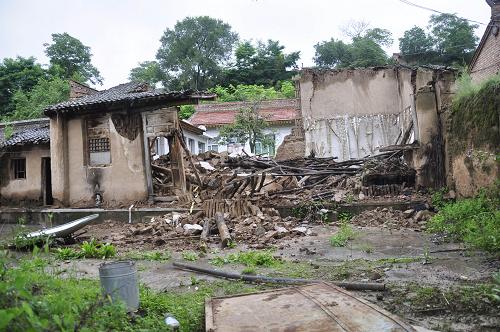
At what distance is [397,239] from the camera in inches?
348

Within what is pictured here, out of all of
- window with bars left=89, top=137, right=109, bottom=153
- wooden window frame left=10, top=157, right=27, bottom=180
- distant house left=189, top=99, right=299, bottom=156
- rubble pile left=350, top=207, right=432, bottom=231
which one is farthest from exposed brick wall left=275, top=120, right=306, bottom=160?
wooden window frame left=10, top=157, right=27, bottom=180

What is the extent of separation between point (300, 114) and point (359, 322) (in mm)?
17990

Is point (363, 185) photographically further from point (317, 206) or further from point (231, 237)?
point (231, 237)

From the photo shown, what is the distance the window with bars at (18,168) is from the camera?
1734 centimetres

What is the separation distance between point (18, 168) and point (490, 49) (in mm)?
20642

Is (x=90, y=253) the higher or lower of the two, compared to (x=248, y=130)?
lower

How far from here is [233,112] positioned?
32188mm

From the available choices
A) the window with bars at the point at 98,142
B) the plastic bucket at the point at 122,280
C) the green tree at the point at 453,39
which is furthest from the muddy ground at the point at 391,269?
the green tree at the point at 453,39

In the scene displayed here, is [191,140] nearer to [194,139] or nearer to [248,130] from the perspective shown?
[194,139]

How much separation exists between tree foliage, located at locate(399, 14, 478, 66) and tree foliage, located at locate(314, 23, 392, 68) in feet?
8.23

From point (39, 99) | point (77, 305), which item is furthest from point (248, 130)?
point (77, 305)

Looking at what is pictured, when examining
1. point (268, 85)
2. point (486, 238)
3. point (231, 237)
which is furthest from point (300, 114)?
point (268, 85)

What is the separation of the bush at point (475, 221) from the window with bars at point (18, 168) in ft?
49.7

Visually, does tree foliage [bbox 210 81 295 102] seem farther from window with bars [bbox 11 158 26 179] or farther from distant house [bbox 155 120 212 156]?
window with bars [bbox 11 158 26 179]
